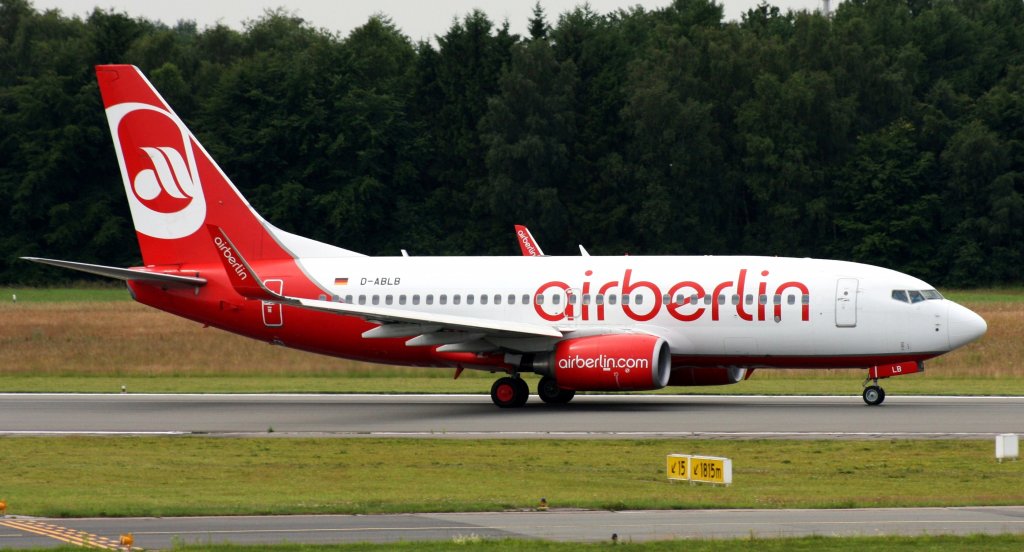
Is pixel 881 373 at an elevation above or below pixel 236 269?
below

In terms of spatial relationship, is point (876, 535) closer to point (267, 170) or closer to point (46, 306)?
point (46, 306)

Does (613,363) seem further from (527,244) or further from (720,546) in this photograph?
(720,546)

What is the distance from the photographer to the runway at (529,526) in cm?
1778

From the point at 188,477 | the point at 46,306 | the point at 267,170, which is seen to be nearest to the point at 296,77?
the point at 267,170

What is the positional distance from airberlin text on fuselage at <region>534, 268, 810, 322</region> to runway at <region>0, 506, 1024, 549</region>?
54.4 feet

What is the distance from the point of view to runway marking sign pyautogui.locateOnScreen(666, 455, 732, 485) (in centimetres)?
2289

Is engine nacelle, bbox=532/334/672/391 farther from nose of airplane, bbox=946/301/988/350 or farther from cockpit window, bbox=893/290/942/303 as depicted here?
nose of airplane, bbox=946/301/988/350

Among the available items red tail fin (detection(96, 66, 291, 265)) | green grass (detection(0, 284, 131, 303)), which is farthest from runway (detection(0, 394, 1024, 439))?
green grass (detection(0, 284, 131, 303))

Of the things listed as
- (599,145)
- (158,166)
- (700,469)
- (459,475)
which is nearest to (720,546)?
(700,469)

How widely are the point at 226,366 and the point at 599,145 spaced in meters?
48.0

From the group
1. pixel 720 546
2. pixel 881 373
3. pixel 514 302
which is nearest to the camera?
pixel 720 546

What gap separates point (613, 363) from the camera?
116ft

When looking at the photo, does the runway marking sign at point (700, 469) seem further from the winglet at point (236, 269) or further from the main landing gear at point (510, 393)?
the winglet at point (236, 269)

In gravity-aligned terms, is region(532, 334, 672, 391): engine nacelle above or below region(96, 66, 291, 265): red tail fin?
below
